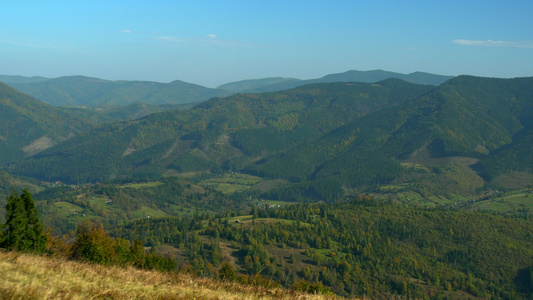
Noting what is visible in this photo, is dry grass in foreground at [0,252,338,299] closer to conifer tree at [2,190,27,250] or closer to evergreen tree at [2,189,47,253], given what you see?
evergreen tree at [2,189,47,253]

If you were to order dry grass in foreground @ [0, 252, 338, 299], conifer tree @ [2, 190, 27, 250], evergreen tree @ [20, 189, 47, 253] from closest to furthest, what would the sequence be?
dry grass in foreground @ [0, 252, 338, 299] < conifer tree @ [2, 190, 27, 250] < evergreen tree @ [20, 189, 47, 253]

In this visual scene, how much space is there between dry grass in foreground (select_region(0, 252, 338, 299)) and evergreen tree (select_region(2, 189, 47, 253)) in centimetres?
2883

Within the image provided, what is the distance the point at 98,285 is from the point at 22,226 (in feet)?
126

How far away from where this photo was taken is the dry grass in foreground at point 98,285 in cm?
2191

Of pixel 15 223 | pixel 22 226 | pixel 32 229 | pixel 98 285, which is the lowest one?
pixel 32 229

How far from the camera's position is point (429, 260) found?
18062cm

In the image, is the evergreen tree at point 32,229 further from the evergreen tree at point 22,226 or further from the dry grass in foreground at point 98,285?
the dry grass in foreground at point 98,285

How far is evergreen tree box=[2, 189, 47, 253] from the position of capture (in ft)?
181

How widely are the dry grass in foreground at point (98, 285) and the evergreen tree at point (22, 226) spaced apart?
28830mm

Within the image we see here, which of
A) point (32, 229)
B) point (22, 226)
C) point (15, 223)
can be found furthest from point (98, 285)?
point (32, 229)

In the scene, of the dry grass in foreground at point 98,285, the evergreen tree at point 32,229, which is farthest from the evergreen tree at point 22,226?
the dry grass in foreground at point 98,285

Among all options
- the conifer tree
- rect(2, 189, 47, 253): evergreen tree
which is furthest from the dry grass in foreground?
the conifer tree

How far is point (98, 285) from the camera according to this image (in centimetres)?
2508

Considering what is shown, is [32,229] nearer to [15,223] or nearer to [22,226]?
[22,226]
